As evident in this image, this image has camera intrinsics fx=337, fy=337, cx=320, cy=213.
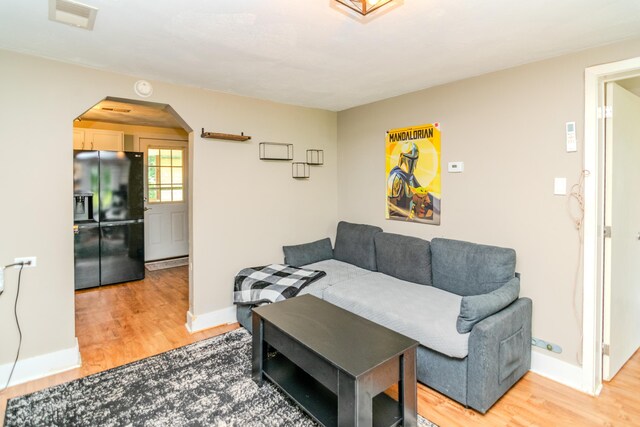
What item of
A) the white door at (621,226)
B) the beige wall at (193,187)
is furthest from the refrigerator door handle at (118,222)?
the white door at (621,226)

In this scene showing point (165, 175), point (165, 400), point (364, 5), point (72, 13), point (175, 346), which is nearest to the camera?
point (364, 5)

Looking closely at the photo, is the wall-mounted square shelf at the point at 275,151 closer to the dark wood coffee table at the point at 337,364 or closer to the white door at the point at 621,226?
the dark wood coffee table at the point at 337,364

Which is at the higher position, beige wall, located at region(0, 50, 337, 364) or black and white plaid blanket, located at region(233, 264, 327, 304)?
beige wall, located at region(0, 50, 337, 364)

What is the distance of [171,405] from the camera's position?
211 centimetres

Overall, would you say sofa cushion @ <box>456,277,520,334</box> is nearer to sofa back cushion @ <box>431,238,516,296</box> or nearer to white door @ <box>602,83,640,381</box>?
sofa back cushion @ <box>431,238,516,296</box>

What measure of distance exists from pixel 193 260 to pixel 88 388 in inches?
49.6

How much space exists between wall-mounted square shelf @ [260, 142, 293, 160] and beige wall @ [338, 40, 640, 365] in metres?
1.39

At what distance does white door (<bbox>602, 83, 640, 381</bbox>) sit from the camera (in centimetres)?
230

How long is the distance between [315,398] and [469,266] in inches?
60.8

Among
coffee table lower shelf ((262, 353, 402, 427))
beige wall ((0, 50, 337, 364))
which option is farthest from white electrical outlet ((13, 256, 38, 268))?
coffee table lower shelf ((262, 353, 402, 427))

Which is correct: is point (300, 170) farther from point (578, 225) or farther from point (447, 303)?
point (578, 225)

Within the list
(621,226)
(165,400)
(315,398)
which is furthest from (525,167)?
(165,400)

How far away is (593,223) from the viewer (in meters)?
2.23

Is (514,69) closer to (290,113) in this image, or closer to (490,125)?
(490,125)
